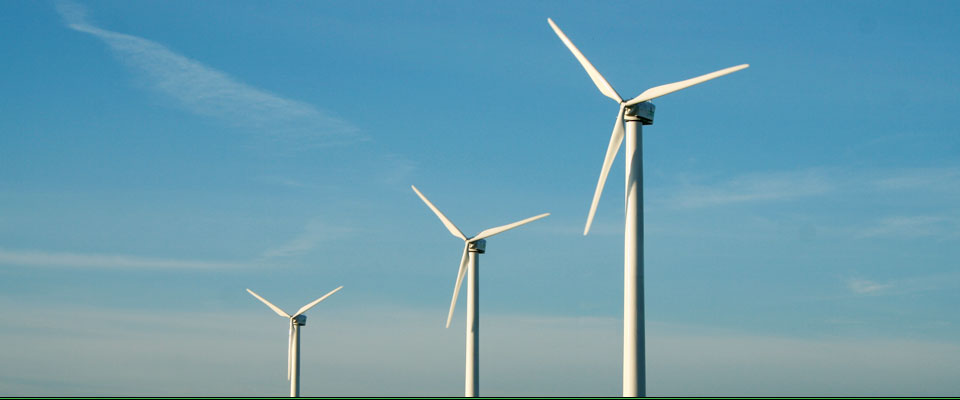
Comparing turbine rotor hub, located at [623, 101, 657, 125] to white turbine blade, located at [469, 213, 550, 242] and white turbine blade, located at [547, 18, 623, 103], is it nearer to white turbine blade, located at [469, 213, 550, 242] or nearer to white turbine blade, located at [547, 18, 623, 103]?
white turbine blade, located at [547, 18, 623, 103]

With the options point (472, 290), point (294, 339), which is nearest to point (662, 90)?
point (472, 290)

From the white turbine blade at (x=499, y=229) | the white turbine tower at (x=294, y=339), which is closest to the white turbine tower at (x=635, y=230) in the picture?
the white turbine blade at (x=499, y=229)

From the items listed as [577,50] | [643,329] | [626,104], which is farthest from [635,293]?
[577,50]

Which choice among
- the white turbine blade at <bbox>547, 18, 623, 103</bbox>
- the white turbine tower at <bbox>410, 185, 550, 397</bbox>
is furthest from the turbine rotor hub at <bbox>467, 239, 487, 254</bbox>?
the white turbine blade at <bbox>547, 18, 623, 103</bbox>

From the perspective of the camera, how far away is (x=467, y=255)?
72.2m

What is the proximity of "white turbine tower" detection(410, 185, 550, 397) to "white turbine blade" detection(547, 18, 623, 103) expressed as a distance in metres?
19.4

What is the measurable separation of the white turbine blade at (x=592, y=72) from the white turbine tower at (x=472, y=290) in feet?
63.7

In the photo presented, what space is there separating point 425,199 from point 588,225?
36071 mm

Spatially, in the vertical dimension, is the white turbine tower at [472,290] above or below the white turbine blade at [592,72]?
below

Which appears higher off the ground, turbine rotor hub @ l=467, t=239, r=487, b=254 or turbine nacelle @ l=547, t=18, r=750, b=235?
turbine nacelle @ l=547, t=18, r=750, b=235

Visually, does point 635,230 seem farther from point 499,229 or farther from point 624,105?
point 499,229

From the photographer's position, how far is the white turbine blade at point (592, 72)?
152ft

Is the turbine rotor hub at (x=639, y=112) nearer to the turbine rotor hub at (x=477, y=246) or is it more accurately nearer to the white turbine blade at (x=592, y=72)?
the white turbine blade at (x=592, y=72)

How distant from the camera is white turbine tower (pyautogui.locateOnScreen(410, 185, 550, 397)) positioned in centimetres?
6800
